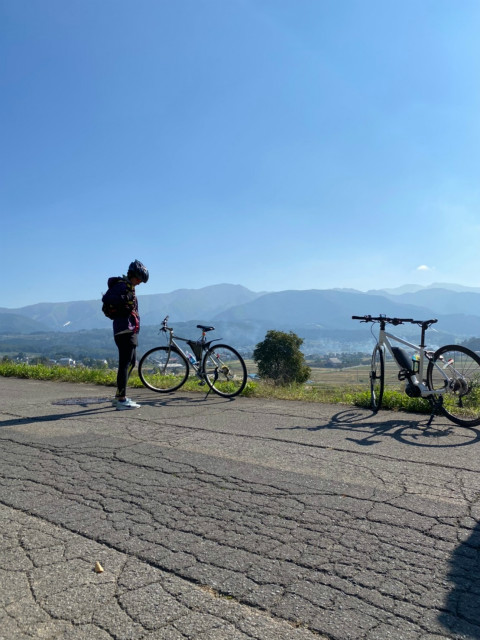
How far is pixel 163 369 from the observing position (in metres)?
9.48

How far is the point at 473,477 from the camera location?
3.77 metres

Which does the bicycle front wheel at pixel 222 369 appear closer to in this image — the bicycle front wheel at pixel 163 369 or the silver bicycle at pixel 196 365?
the silver bicycle at pixel 196 365

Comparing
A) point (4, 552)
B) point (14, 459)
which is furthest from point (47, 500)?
point (14, 459)

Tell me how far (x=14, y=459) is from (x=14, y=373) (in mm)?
9550

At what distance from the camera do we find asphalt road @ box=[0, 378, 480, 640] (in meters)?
2.12

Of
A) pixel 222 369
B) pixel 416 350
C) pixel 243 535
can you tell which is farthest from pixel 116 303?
pixel 243 535

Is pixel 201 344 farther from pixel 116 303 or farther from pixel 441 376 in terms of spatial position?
pixel 441 376

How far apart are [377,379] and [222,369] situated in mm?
2898

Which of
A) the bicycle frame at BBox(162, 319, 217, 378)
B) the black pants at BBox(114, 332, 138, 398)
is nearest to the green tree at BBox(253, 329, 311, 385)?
the bicycle frame at BBox(162, 319, 217, 378)

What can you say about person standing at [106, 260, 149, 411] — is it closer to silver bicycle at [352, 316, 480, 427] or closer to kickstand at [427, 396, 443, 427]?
silver bicycle at [352, 316, 480, 427]

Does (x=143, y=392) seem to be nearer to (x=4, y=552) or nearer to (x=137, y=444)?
(x=137, y=444)

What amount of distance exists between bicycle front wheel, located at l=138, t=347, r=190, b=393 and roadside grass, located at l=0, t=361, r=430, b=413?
248mm

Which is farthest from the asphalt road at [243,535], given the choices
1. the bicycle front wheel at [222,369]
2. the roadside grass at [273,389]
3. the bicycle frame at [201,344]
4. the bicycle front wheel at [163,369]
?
the bicycle front wheel at [163,369]

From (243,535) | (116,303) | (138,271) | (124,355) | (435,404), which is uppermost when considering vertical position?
(138,271)
